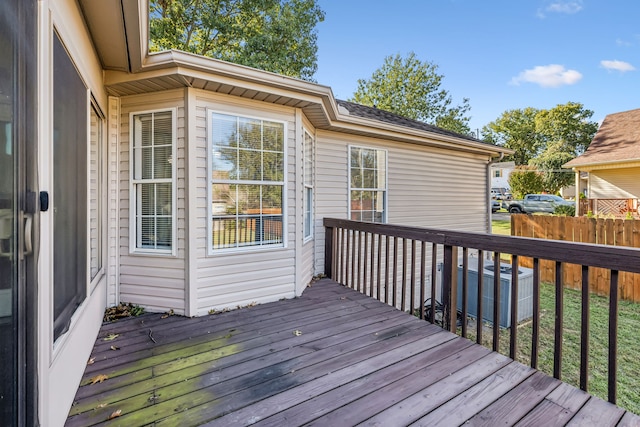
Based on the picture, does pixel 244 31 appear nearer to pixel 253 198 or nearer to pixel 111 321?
pixel 253 198

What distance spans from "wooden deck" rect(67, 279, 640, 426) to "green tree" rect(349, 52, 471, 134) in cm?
2025

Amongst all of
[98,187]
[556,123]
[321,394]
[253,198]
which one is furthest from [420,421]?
[556,123]

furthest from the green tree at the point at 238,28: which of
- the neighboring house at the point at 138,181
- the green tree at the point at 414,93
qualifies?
the green tree at the point at 414,93

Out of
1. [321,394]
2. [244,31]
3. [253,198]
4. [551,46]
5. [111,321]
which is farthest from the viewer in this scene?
[551,46]

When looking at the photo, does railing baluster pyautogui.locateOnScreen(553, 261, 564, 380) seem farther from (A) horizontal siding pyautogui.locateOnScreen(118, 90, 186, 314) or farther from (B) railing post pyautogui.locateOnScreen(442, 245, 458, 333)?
(A) horizontal siding pyautogui.locateOnScreen(118, 90, 186, 314)

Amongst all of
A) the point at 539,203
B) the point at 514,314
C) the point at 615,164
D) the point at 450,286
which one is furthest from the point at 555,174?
the point at 514,314

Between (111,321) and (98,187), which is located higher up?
(98,187)

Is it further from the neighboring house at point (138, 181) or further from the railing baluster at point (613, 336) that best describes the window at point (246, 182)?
the railing baluster at point (613, 336)

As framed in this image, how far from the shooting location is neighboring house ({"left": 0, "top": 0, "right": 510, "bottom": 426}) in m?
1.14

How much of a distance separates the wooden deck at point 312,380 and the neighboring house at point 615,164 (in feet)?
40.8

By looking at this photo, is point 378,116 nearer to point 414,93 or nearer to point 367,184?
point 367,184

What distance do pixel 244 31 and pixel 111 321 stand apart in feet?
34.3

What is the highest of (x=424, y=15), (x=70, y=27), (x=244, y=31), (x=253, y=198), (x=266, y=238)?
(x=424, y=15)

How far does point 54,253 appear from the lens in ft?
5.57
